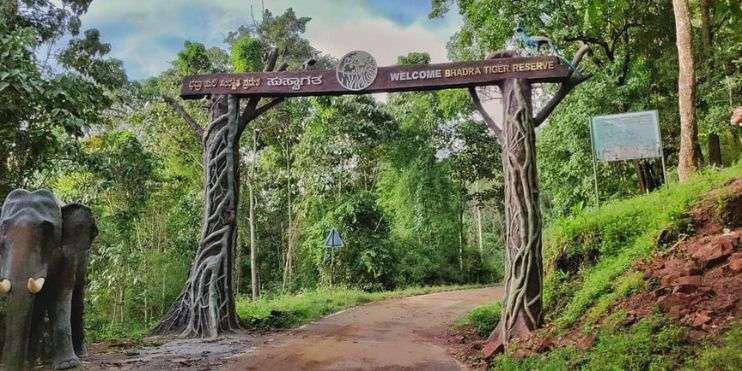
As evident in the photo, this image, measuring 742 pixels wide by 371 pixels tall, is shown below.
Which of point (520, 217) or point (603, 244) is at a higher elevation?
point (520, 217)

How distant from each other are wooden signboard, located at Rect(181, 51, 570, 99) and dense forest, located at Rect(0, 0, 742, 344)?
3.21ft

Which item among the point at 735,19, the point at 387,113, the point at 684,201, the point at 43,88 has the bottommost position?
the point at 684,201

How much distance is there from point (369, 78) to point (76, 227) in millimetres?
4458

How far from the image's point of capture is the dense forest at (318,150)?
1067cm

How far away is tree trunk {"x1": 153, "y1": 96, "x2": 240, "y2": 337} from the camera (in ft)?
28.5

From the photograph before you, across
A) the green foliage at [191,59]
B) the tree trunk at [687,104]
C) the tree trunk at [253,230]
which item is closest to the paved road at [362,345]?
the tree trunk at [687,104]

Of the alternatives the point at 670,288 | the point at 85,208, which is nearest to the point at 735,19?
the point at 670,288

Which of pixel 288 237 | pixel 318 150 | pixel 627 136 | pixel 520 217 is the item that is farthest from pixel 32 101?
pixel 288 237

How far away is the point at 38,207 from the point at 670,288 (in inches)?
244

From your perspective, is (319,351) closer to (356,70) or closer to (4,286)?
(4,286)

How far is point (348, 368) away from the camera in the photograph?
616cm

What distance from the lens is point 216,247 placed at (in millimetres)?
8992

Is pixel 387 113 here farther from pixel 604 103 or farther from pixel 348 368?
pixel 348 368

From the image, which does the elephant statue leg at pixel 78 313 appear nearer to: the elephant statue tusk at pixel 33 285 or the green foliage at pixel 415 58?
the elephant statue tusk at pixel 33 285
